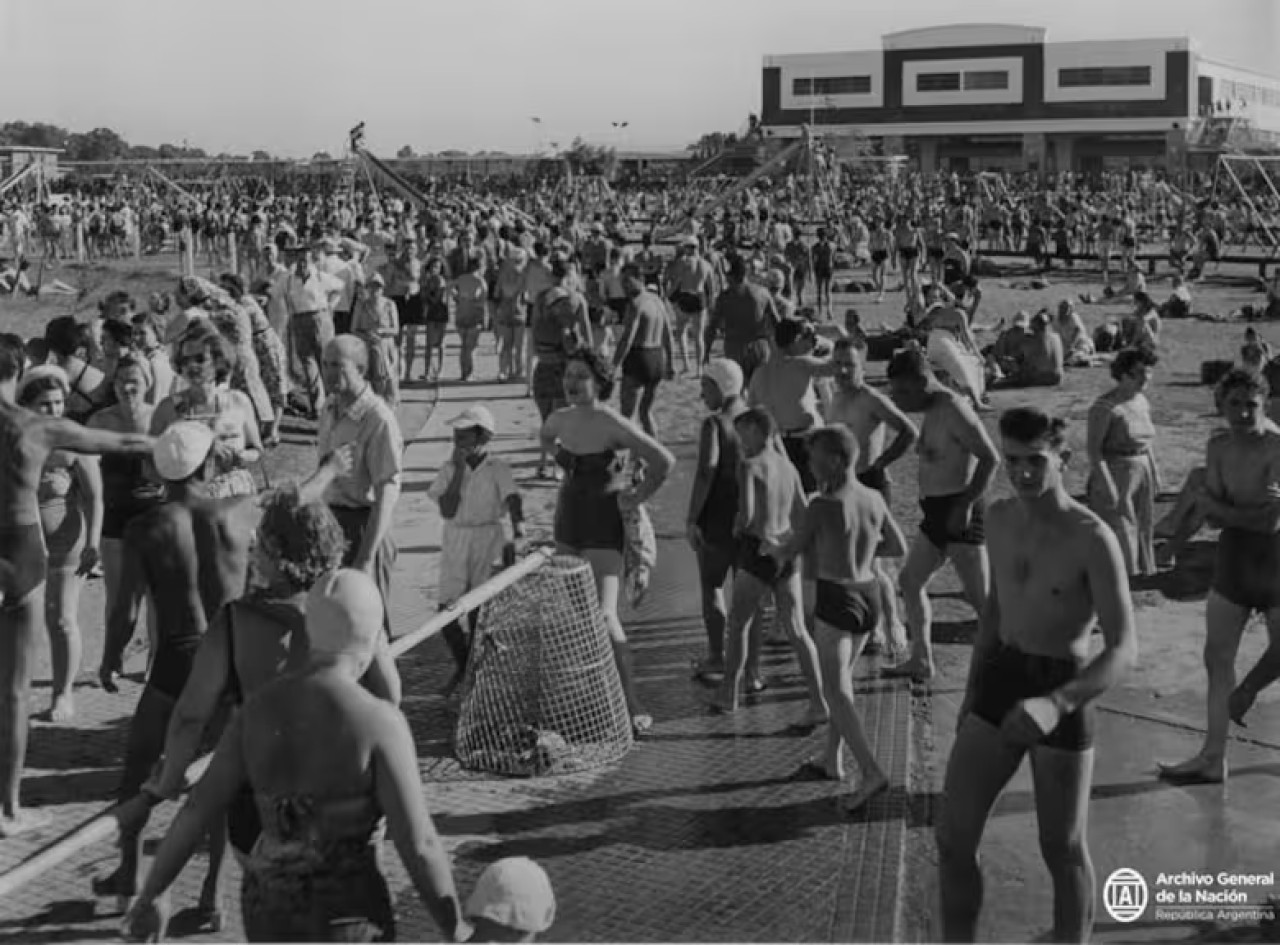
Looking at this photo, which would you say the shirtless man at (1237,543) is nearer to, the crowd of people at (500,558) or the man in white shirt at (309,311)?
the crowd of people at (500,558)

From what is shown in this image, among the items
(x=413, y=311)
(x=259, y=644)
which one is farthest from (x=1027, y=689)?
(x=413, y=311)

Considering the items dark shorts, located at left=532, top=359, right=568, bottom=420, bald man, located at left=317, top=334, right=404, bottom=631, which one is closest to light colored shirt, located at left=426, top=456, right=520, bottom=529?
bald man, located at left=317, top=334, right=404, bottom=631

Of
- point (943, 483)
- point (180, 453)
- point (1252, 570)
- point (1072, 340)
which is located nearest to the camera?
point (180, 453)

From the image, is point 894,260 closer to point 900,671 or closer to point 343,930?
point 900,671

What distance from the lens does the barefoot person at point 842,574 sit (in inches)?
245

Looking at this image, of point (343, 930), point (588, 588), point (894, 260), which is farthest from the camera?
point (894, 260)

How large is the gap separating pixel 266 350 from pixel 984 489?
768 centimetres

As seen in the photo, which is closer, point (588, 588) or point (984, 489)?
point (588, 588)

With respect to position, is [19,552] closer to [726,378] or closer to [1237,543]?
[726,378]

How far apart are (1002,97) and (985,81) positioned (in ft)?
3.84

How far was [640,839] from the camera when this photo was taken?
19.8 feet

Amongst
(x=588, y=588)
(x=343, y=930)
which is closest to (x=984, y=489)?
(x=588, y=588)

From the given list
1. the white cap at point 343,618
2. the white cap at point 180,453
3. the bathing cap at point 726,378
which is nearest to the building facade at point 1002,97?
the bathing cap at point 726,378

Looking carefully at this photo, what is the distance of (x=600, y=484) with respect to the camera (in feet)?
23.5
